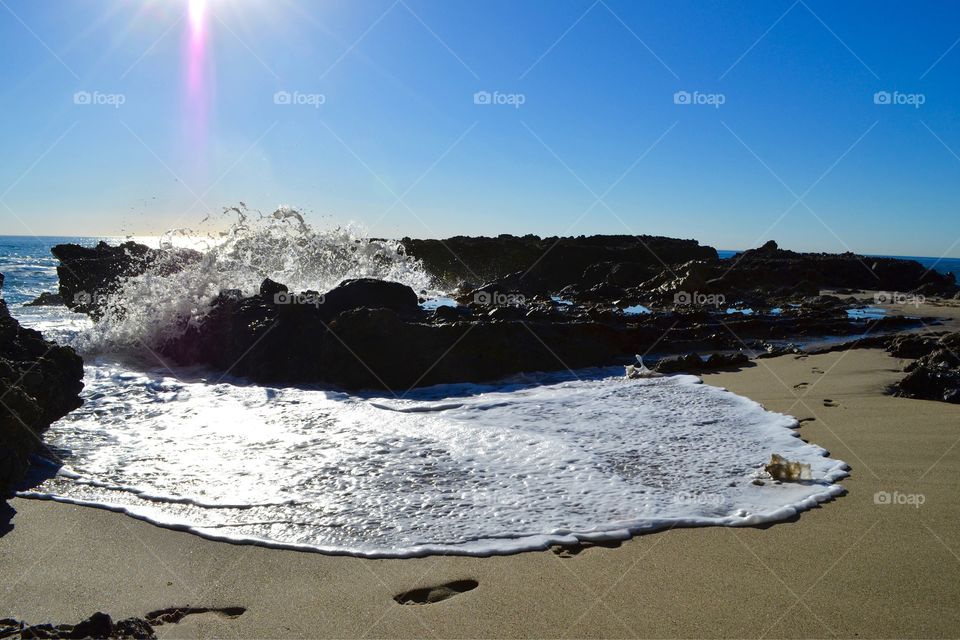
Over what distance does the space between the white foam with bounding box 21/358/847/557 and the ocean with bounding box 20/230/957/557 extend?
0.05ft

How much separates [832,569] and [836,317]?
11.8 meters

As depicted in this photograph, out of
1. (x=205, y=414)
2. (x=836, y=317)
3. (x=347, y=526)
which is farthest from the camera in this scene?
(x=836, y=317)

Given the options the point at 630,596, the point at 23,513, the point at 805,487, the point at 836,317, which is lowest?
the point at 23,513

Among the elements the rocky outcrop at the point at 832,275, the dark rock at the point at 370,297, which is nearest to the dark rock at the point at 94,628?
the dark rock at the point at 370,297

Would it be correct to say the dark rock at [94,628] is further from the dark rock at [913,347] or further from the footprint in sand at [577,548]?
the dark rock at [913,347]

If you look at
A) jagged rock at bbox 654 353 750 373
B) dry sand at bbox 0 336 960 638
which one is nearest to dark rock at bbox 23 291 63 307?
jagged rock at bbox 654 353 750 373

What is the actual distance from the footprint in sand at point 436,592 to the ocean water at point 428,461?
0.30 m

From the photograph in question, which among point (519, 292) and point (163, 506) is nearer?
point (163, 506)

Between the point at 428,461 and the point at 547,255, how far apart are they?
2427 centimetres

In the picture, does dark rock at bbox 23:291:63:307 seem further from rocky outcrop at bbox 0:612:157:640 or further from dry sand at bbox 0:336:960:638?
rocky outcrop at bbox 0:612:157:640

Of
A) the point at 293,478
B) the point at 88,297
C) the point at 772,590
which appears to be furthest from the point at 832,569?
the point at 88,297

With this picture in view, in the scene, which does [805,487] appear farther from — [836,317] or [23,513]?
[836,317]

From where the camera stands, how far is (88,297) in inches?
587

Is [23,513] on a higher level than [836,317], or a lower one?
lower
